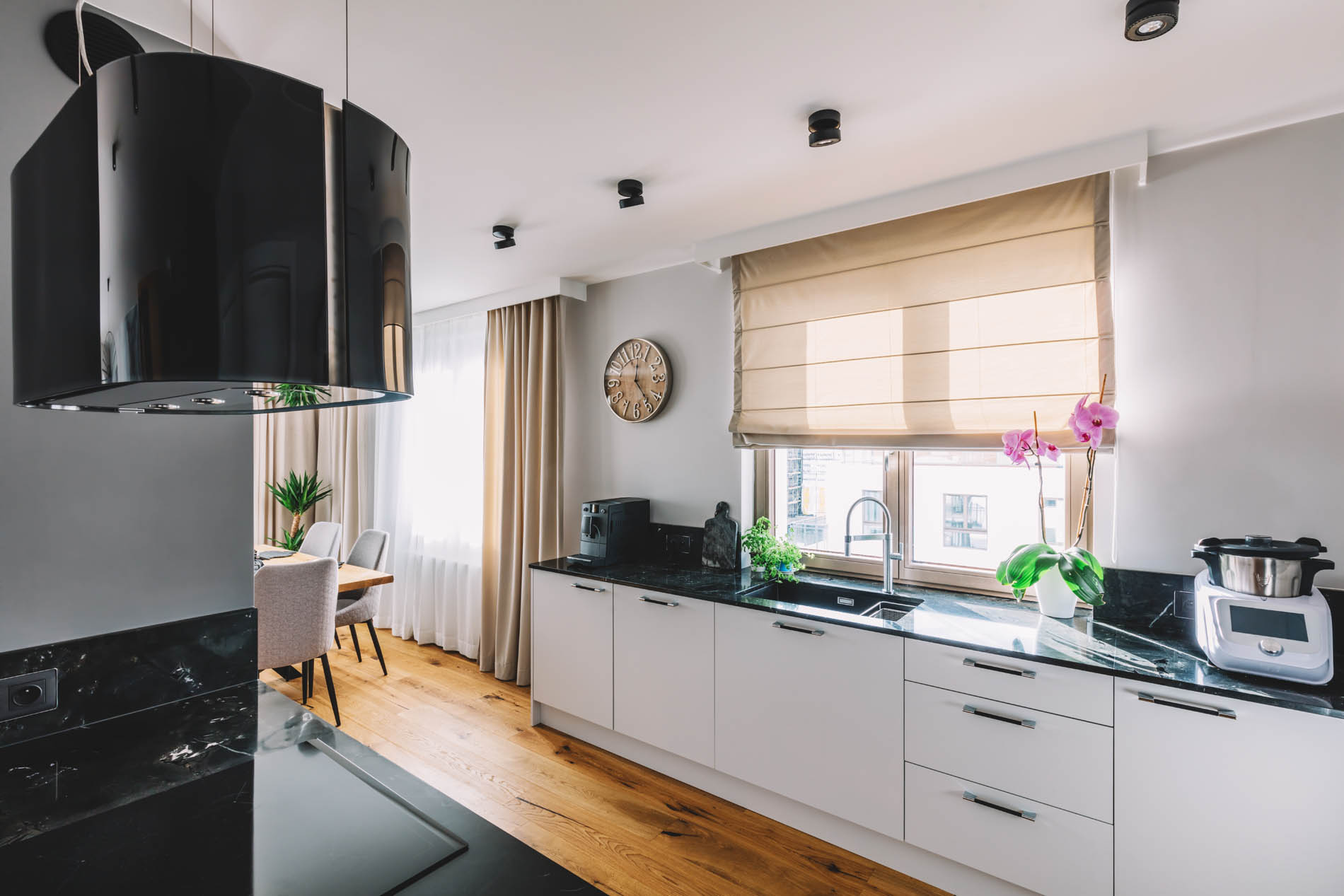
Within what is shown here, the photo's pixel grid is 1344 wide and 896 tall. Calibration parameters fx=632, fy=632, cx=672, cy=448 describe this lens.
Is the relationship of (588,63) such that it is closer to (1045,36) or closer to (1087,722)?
(1045,36)

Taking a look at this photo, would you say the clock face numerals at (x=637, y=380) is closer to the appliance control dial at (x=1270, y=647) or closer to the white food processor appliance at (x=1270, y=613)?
the white food processor appliance at (x=1270, y=613)

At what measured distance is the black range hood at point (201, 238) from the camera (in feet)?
2.01

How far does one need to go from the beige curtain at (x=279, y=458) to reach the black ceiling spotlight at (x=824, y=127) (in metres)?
5.11

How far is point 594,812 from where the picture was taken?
96.8 inches

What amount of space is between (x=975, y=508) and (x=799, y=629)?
0.93 meters

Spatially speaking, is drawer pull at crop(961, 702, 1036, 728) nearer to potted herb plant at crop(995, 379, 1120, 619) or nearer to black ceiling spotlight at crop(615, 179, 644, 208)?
potted herb plant at crop(995, 379, 1120, 619)

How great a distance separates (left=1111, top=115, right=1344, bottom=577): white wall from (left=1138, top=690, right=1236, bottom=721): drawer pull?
23.1 inches

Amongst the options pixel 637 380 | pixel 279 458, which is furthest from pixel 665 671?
pixel 279 458

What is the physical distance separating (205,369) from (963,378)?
2.39 metres

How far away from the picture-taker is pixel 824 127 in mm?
1851

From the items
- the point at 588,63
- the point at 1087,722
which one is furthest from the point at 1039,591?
the point at 588,63

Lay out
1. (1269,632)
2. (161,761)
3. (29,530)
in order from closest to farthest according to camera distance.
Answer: (161,761) → (29,530) → (1269,632)

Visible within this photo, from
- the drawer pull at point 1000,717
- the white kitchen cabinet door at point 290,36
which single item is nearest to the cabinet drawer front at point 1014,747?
the drawer pull at point 1000,717

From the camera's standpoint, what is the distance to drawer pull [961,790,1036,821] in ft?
5.98
